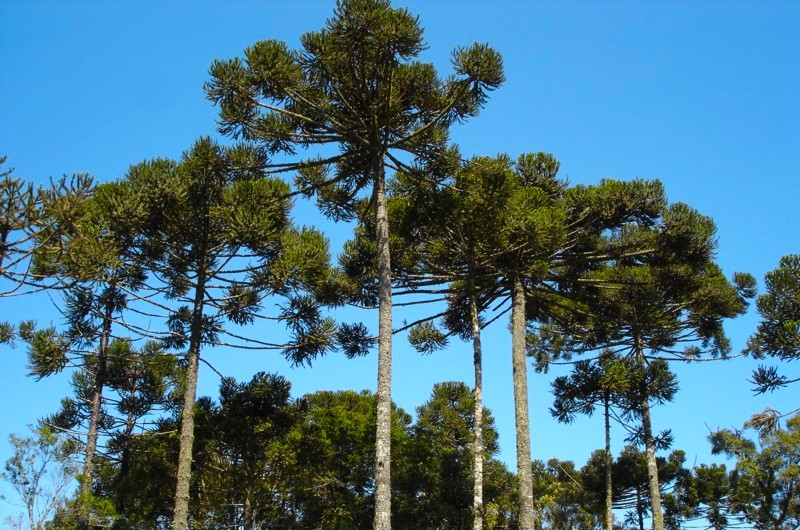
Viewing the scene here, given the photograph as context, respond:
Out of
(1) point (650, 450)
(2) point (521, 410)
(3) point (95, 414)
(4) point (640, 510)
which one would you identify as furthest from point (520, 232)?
(4) point (640, 510)

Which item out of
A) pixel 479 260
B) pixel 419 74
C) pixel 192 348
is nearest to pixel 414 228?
pixel 479 260

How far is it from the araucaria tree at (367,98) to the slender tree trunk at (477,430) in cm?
441

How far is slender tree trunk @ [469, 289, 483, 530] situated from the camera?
15078 millimetres

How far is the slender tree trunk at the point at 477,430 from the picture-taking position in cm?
1508

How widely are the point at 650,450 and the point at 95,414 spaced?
14.8 m

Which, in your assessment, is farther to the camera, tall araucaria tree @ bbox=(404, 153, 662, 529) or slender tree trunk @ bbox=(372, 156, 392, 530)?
tall araucaria tree @ bbox=(404, 153, 662, 529)

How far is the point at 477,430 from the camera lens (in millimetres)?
15859

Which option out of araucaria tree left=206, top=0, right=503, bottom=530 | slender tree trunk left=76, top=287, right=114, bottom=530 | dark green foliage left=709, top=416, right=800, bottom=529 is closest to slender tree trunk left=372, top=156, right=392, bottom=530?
araucaria tree left=206, top=0, right=503, bottom=530

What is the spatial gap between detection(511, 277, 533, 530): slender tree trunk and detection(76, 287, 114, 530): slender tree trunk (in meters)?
8.96

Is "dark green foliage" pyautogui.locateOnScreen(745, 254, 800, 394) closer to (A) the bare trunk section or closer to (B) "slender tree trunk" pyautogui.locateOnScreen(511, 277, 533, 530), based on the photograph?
(B) "slender tree trunk" pyautogui.locateOnScreen(511, 277, 533, 530)

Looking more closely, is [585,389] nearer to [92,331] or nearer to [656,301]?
[656,301]

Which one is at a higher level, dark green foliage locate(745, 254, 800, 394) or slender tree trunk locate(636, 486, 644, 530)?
dark green foliage locate(745, 254, 800, 394)

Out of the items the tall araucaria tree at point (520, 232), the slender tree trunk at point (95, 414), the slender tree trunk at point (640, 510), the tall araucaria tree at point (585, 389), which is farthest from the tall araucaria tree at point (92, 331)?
the slender tree trunk at point (640, 510)

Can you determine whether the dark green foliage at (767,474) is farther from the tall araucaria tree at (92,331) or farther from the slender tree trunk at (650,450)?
the tall araucaria tree at (92,331)
